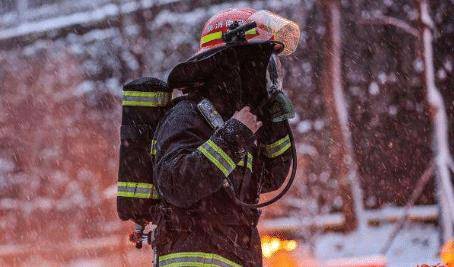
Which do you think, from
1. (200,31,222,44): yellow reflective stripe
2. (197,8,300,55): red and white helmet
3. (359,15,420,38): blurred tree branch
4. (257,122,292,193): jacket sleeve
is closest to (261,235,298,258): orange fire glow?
(257,122,292,193): jacket sleeve

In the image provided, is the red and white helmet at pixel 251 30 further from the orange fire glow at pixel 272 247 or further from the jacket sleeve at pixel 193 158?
the orange fire glow at pixel 272 247

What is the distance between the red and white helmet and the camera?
2604mm

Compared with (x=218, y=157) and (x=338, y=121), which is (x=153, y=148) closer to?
(x=218, y=157)

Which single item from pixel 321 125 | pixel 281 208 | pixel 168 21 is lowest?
pixel 281 208

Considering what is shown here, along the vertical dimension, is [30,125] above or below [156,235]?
above

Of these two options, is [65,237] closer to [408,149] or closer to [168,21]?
[168,21]

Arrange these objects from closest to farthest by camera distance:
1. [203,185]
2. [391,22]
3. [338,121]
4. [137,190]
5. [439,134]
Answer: [203,185] < [137,190] < [439,134] < [391,22] < [338,121]

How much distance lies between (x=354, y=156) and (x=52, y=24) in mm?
4804

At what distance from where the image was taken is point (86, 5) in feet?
32.5

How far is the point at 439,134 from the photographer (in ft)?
23.3

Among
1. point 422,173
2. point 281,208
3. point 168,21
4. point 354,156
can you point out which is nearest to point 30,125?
point 168,21

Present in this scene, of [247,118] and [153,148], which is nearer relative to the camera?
[247,118]

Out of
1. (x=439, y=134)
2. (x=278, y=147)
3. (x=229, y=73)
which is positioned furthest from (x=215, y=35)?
(x=439, y=134)

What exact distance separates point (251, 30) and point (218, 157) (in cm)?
63
